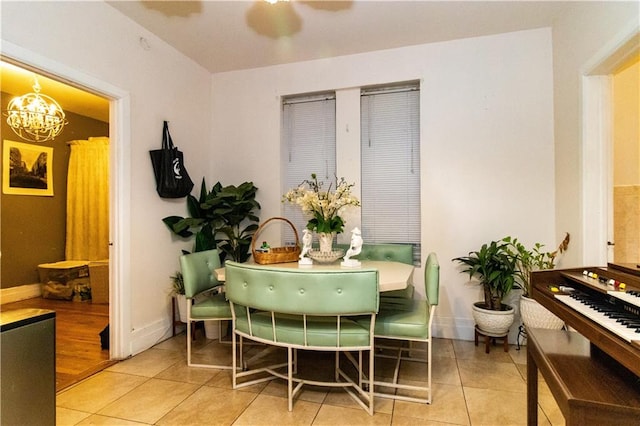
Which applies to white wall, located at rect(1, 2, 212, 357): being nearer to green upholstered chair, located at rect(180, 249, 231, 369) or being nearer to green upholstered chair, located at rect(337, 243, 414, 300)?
green upholstered chair, located at rect(180, 249, 231, 369)

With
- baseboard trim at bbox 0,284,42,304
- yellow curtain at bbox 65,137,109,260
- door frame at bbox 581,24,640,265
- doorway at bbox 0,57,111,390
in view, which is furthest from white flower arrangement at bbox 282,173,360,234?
baseboard trim at bbox 0,284,42,304

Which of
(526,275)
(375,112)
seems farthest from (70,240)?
(526,275)

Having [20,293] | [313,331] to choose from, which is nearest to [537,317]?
[313,331]

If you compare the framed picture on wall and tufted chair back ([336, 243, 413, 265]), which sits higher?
the framed picture on wall

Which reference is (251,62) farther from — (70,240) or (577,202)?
(70,240)

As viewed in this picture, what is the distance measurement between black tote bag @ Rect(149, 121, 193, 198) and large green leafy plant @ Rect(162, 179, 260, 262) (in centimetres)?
28

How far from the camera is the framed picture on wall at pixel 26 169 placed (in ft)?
13.7

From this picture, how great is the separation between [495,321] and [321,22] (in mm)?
2880

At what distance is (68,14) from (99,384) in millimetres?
2564

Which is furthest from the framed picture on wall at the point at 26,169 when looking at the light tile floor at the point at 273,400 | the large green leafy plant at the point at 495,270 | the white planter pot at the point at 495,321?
the white planter pot at the point at 495,321

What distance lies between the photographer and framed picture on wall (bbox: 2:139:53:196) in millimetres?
4174

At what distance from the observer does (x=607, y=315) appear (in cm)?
119

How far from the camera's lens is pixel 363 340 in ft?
5.88

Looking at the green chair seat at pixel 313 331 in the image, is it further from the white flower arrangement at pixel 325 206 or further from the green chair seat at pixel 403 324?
the white flower arrangement at pixel 325 206
